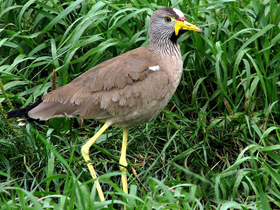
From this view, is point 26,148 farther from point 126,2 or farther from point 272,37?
point 272,37

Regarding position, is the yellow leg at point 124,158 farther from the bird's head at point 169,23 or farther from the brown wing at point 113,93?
the bird's head at point 169,23

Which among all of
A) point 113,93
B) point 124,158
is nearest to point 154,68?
point 113,93

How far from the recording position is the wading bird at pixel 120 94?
4.66 m

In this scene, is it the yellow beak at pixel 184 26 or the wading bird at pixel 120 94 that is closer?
the wading bird at pixel 120 94

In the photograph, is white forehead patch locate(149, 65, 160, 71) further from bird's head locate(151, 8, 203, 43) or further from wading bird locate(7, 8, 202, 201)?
bird's head locate(151, 8, 203, 43)

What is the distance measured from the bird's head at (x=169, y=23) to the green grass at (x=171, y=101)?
268 mm

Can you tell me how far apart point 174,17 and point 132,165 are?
131 centimetres

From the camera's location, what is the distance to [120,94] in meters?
4.69

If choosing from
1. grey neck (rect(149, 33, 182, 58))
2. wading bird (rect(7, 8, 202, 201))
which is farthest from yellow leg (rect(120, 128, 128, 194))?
grey neck (rect(149, 33, 182, 58))

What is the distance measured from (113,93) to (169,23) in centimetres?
79

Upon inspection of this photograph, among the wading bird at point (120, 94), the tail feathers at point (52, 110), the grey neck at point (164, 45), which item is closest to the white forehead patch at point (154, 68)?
the wading bird at point (120, 94)

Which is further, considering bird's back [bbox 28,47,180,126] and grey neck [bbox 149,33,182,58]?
grey neck [bbox 149,33,182,58]

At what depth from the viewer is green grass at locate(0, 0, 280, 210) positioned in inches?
184

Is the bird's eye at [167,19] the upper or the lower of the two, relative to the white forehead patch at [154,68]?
upper
